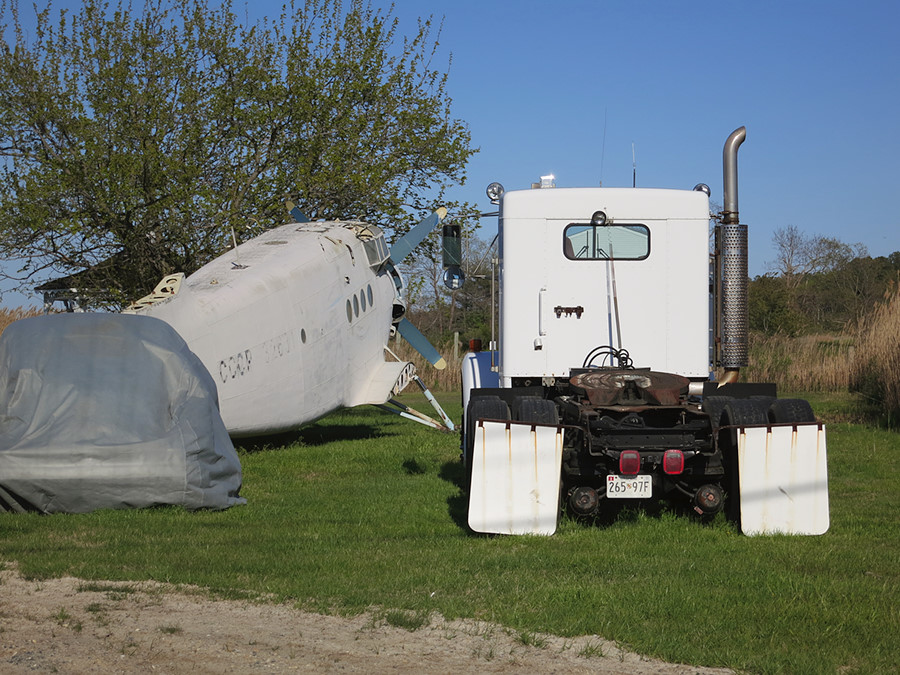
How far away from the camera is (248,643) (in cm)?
592

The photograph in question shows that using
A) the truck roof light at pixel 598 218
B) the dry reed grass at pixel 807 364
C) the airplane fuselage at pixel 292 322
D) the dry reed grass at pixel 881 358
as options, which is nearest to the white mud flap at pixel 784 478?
the truck roof light at pixel 598 218

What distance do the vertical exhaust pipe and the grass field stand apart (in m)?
1.91

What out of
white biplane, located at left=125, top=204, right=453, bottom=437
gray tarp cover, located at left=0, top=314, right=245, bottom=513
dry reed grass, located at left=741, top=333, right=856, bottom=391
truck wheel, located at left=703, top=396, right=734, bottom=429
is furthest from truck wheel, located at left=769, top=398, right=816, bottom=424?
dry reed grass, located at left=741, top=333, right=856, bottom=391

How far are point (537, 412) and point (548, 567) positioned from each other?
69.5 inches

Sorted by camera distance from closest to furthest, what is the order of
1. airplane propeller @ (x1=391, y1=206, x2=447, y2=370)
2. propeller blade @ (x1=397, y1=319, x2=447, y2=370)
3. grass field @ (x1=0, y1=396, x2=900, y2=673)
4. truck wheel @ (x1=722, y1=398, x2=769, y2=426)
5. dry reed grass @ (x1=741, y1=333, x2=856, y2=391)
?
1. grass field @ (x1=0, y1=396, x2=900, y2=673)
2. truck wheel @ (x1=722, y1=398, x2=769, y2=426)
3. propeller blade @ (x1=397, y1=319, x2=447, y2=370)
4. airplane propeller @ (x1=391, y1=206, x2=447, y2=370)
5. dry reed grass @ (x1=741, y1=333, x2=856, y2=391)

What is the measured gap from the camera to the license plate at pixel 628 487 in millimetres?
8938

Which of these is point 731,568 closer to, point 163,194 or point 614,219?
point 614,219

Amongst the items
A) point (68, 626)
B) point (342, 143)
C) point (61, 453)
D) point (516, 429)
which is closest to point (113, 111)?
point (342, 143)

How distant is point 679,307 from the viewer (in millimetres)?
11359

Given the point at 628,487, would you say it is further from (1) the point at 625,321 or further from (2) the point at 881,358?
Result: (2) the point at 881,358

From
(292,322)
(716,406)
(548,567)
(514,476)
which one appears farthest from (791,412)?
(292,322)

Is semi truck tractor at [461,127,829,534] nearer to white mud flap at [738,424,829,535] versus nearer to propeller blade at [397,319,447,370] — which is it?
white mud flap at [738,424,829,535]

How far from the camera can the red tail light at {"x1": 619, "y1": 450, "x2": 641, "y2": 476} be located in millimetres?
8758

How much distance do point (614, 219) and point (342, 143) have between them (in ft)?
46.3
